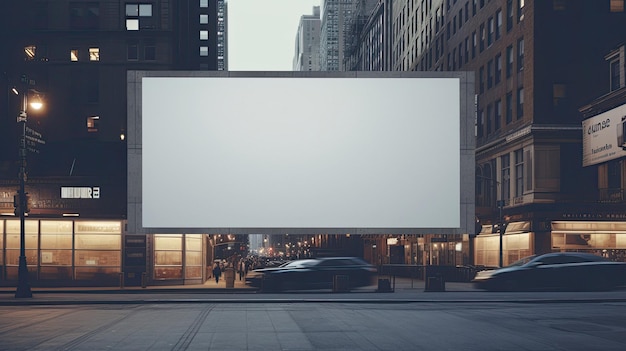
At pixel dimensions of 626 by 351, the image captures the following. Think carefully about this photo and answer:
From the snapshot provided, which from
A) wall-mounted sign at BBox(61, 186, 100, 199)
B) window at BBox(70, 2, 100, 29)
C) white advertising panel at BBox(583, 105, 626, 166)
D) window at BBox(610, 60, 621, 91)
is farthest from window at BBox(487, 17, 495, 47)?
wall-mounted sign at BBox(61, 186, 100, 199)

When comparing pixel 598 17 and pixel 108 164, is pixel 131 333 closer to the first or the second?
pixel 108 164

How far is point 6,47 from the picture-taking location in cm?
5447

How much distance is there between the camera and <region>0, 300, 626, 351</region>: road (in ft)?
49.3

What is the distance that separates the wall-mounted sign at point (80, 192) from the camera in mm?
43469

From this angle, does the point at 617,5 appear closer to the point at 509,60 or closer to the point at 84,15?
the point at 509,60

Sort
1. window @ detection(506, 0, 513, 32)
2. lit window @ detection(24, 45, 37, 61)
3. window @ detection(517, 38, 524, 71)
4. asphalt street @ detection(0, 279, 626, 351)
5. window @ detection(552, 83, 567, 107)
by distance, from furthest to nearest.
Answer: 1. window @ detection(506, 0, 513, 32)
2. window @ detection(517, 38, 524, 71)
3. lit window @ detection(24, 45, 37, 61)
4. window @ detection(552, 83, 567, 107)
5. asphalt street @ detection(0, 279, 626, 351)

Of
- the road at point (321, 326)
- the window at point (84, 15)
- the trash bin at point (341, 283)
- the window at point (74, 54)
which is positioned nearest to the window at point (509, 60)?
the window at point (84, 15)

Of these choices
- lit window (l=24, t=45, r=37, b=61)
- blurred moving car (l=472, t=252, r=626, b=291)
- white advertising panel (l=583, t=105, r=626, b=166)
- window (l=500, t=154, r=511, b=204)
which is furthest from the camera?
window (l=500, t=154, r=511, b=204)

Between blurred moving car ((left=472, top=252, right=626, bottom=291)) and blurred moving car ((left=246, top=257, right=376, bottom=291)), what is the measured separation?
255 inches

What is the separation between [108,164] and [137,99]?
10.8 meters

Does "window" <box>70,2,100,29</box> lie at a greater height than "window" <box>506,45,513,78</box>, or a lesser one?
greater

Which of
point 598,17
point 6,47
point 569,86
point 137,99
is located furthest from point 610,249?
point 6,47

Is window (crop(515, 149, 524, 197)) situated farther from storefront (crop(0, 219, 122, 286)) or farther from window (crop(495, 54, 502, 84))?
storefront (crop(0, 219, 122, 286))

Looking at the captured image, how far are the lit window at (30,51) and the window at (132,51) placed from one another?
6.52 meters
